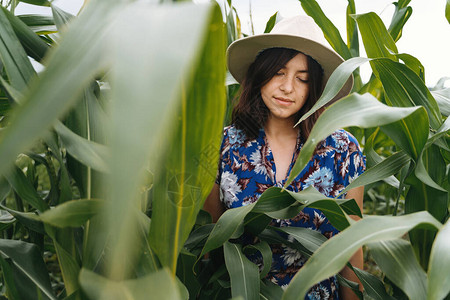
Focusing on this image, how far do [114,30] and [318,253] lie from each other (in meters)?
0.25

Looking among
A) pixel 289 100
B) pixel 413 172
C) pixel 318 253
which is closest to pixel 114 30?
pixel 318 253

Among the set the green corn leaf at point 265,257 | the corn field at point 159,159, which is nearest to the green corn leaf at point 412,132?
the corn field at point 159,159

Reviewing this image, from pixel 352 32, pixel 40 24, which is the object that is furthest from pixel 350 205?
pixel 352 32

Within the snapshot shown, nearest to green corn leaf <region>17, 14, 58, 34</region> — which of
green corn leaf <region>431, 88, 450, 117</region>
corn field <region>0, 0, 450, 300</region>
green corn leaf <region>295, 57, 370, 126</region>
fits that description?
corn field <region>0, 0, 450, 300</region>

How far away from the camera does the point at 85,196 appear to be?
0.47 m

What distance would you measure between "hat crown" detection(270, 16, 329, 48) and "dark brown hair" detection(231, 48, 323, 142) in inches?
1.6

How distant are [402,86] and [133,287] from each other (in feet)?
1.46

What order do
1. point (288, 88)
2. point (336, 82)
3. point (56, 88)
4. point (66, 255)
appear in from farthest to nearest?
1. point (288, 88)
2. point (336, 82)
3. point (66, 255)
4. point (56, 88)

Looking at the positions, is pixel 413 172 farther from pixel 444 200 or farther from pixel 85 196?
pixel 85 196

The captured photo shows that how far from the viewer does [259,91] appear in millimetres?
916

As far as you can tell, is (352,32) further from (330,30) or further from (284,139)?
(284,139)

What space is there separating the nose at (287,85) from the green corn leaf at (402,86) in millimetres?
223

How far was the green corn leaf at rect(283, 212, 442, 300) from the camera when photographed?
34 centimetres

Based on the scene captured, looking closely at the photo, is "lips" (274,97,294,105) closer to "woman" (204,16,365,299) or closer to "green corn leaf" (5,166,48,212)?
"woman" (204,16,365,299)
